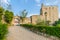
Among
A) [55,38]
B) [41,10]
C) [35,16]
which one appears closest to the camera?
[55,38]

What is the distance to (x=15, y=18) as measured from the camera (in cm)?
6150

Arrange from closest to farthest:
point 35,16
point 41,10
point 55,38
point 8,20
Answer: point 55,38 → point 8,20 → point 35,16 → point 41,10

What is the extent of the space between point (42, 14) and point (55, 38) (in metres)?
43.2

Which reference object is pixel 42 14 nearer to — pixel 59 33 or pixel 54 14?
pixel 54 14

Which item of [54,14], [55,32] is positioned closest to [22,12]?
[54,14]

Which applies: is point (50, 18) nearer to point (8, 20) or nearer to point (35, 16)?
point (35, 16)

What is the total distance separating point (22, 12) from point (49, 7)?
455 inches

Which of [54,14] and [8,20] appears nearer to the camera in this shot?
[8,20]

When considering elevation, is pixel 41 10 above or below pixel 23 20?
above

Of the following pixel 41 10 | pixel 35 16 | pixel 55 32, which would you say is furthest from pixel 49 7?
pixel 55 32

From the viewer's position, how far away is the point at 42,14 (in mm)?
58562

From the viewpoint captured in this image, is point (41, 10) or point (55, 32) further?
point (41, 10)

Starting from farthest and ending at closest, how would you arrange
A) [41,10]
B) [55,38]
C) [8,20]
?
[41,10], [8,20], [55,38]

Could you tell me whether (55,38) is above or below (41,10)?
below
